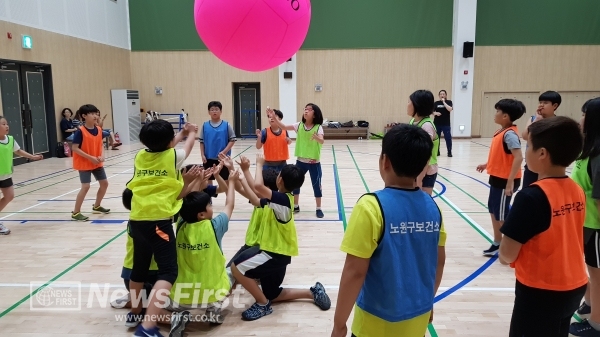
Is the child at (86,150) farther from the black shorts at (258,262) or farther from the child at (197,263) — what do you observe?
the black shorts at (258,262)

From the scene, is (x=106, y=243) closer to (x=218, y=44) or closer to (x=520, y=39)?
(x=218, y=44)

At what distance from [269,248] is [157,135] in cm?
110

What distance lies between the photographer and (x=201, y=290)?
301 cm

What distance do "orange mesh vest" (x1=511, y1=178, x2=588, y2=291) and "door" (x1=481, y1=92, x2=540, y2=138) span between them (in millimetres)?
15302

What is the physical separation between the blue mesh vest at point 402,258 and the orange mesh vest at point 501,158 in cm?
274

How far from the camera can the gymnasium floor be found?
122 inches

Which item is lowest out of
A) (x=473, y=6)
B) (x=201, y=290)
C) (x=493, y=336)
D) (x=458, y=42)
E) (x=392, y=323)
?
(x=493, y=336)

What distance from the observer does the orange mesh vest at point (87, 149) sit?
18.8ft

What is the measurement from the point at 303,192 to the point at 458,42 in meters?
10.8

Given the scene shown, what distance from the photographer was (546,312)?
74.2 inches

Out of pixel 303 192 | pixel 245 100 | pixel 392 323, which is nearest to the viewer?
pixel 392 323

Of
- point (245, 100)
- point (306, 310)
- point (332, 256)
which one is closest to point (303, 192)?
point (332, 256)

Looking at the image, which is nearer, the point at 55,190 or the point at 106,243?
the point at 106,243

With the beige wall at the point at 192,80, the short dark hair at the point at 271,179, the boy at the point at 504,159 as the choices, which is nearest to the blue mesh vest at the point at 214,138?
the short dark hair at the point at 271,179
